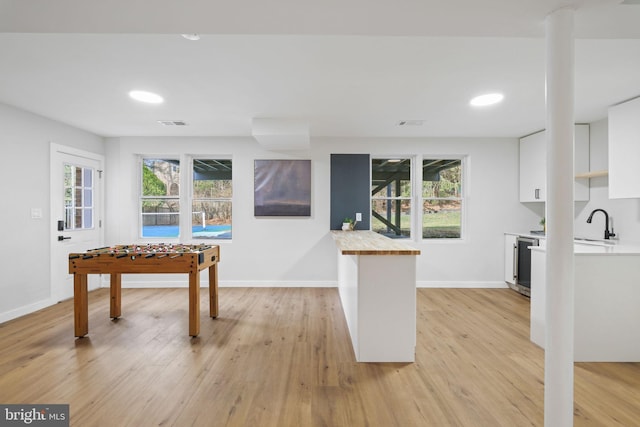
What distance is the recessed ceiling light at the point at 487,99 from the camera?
3.25 metres

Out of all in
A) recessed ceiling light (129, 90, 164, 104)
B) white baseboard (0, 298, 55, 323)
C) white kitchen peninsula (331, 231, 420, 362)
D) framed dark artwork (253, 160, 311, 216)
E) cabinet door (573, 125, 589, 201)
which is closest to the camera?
white kitchen peninsula (331, 231, 420, 362)

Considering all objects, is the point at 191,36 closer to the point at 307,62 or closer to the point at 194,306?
the point at 307,62

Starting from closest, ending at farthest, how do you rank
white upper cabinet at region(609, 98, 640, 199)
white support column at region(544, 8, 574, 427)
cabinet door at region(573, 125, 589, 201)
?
white support column at region(544, 8, 574, 427)
white upper cabinet at region(609, 98, 640, 199)
cabinet door at region(573, 125, 589, 201)

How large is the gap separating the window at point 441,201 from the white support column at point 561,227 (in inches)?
150

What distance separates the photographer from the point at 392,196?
5379 millimetres

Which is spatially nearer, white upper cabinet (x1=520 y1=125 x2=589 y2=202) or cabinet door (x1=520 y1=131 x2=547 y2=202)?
white upper cabinet (x1=520 y1=125 x2=589 y2=202)

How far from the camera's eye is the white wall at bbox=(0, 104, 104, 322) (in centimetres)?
360

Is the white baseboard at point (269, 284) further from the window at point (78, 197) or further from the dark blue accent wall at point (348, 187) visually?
the window at point (78, 197)

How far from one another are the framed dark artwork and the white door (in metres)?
2.54

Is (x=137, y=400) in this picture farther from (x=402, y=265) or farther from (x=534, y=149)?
(x=534, y=149)

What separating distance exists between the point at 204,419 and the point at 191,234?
3.77 m

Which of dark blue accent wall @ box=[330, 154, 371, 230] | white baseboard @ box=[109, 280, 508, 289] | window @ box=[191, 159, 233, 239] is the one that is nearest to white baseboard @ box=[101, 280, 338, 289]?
white baseboard @ box=[109, 280, 508, 289]

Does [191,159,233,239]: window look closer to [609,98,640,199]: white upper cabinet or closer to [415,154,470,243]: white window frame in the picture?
[415,154,470,243]: white window frame

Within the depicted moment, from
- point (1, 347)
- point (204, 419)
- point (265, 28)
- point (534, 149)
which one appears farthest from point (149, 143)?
Result: point (534, 149)
